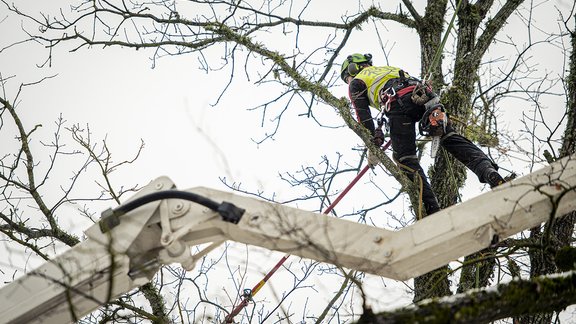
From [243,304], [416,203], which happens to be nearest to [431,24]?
[416,203]

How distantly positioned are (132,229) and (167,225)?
0.18 meters

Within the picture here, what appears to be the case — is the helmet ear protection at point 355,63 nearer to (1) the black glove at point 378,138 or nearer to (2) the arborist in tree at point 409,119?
(2) the arborist in tree at point 409,119

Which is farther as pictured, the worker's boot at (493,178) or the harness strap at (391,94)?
the harness strap at (391,94)

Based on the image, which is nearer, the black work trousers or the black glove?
the black work trousers

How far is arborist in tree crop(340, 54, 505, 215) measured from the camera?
19.4 ft

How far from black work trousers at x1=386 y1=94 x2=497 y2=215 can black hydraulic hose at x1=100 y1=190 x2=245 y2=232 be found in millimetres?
2799

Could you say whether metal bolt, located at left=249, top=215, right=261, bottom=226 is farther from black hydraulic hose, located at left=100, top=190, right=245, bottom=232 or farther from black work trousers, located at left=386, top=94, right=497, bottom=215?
black work trousers, located at left=386, top=94, right=497, bottom=215

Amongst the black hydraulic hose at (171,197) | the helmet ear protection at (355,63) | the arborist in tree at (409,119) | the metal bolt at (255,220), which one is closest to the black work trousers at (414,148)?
the arborist in tree at (409,119)

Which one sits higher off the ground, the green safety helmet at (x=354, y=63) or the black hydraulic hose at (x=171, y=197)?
the green safety helmet at (x=354, y=63)

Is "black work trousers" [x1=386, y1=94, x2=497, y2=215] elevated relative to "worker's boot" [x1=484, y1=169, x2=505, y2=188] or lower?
elevated

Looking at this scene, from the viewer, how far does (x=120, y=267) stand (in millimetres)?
3293

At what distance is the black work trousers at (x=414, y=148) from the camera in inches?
232

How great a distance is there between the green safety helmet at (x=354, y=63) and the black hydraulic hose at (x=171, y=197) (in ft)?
14.2

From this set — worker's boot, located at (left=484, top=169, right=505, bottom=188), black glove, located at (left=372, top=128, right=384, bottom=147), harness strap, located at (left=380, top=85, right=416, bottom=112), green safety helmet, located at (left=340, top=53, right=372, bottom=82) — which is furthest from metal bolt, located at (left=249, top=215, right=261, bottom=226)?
green safety helmet, located at (left=340, top=53, right=372, bottom=82)
